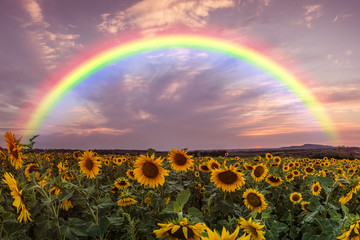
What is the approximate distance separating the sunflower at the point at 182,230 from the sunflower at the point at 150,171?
2.51 m

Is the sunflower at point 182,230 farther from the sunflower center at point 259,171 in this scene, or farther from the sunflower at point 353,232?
the sunflower center at point 259,171

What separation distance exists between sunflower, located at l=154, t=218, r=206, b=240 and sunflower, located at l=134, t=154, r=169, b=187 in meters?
2.51

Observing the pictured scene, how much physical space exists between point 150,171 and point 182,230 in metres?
2.80

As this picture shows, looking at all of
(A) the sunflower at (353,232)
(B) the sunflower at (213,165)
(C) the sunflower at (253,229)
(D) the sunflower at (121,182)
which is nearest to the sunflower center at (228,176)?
(B) the sunflower at (213,165)

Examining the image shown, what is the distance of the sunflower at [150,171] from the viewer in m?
5.00

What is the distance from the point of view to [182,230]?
233 cm

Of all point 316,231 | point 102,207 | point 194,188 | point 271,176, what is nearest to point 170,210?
point 102,207

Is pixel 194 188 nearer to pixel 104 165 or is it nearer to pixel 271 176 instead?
pixel 271 176

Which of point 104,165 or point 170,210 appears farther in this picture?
point 104,165

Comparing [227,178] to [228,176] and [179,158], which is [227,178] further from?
[179,158]

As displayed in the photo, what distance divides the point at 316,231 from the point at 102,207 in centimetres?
362

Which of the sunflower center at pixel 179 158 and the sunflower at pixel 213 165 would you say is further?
the sunflower at pixel 213 165

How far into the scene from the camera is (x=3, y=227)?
10.4ft

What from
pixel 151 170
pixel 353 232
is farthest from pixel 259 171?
pixel 353 232
